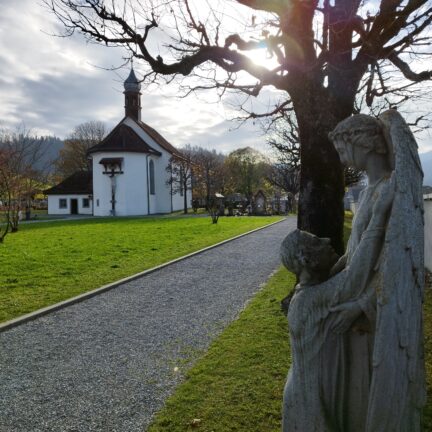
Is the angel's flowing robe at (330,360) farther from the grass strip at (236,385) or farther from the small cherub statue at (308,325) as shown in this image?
the grass strip at (236,385)

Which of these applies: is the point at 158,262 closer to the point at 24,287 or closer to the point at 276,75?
the point at 24,287

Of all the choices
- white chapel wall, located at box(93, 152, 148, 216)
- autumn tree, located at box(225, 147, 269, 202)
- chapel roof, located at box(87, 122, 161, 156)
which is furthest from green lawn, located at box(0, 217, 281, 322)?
autumn tree, located at box(225, 147, 269, 202)

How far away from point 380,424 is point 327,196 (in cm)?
617

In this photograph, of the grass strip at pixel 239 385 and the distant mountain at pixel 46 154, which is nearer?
the grass strip at pixel 239 385

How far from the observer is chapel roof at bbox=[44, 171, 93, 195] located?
54875mm

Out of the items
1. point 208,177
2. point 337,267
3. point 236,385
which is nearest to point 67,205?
point 208,177

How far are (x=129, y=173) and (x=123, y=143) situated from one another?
371cm

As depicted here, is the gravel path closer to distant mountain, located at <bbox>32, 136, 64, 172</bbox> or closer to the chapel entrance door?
distant mountain, located at <bbox>32, 136, 64, 172</bbox>

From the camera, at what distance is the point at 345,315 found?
6.11 ft

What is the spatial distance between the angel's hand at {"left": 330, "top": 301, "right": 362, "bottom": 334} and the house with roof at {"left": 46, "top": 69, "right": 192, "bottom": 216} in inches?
1847

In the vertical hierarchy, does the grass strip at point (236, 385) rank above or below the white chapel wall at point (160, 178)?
below

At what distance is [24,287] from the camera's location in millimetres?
9875

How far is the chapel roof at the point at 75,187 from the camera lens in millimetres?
54875

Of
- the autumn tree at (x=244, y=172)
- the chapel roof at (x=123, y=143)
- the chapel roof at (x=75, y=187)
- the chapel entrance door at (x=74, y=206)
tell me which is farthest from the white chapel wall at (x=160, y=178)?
the autumn tree at (x=244, y=172)
